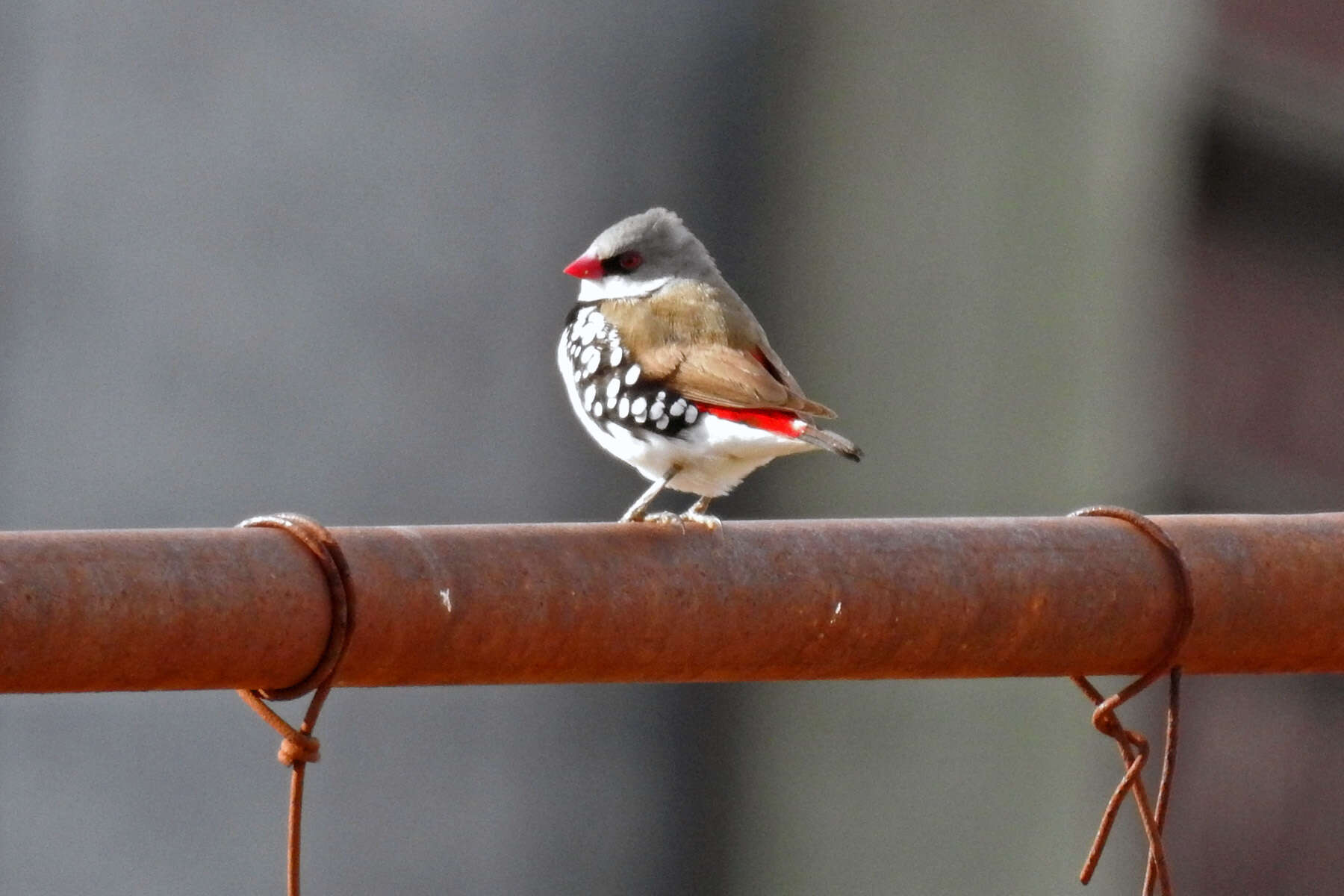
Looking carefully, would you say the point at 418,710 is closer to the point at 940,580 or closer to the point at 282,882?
the point at 282,882

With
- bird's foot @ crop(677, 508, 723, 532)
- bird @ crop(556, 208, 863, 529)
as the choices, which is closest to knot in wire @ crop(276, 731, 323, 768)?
bird's foot @ crop(677, 508, 723, 532)

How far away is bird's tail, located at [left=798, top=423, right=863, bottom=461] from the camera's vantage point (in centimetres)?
304

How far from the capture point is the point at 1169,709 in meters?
2.36

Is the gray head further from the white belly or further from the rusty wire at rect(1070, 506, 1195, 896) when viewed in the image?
the rusty wire at rect(1070, 506, 1195, 896)

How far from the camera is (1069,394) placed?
8.20 meters

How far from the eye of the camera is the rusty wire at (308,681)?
75.0 inches

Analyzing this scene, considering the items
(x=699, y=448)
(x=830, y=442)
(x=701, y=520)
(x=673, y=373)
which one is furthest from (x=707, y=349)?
(x=701, y=520)

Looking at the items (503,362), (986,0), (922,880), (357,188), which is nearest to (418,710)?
(503,362)

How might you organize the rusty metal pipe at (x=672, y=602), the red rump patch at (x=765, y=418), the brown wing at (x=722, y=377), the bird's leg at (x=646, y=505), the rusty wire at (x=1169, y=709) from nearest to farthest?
the rusty metal pipe at (x=672, y=602)
the rusty wire at (x=1169, y=709)
the bird's leg at (x=646, y=505)
the red rump patch at (x=765, y=418)
the brown wing at (x=722, y=377)

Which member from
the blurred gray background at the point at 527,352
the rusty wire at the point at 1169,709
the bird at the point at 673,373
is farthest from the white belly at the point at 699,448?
the blurred gray background at the point at 527,352

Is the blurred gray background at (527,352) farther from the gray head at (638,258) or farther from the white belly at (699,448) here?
the white belly at (699,448)

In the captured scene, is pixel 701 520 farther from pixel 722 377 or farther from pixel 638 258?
pixel 638 258

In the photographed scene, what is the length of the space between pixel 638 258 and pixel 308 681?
241cm

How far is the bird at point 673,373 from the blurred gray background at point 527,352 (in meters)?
3.31
